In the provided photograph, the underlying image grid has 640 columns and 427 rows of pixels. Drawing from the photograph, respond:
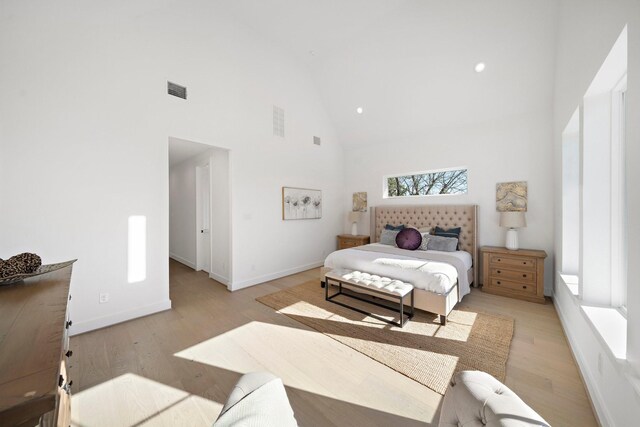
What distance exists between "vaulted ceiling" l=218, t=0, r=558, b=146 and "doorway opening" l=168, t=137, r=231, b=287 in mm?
2355

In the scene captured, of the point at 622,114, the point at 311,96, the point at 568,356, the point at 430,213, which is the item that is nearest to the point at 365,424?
the point at 568,356

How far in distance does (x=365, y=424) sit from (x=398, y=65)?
4.75 meters

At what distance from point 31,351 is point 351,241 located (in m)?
5.18

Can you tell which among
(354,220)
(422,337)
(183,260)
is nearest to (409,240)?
(354,220)

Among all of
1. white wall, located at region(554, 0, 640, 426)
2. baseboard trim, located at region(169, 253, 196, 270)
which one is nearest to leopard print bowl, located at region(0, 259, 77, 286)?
white wall, located at region(554, 0, 640, 426)

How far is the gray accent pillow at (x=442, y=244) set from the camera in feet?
13.4

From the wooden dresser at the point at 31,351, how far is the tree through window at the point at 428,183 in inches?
205

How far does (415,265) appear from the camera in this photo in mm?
3146

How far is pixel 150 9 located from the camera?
9.74 ft

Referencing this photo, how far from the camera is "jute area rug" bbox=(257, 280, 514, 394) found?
205cm

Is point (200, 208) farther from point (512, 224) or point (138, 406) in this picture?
point (512, 224)

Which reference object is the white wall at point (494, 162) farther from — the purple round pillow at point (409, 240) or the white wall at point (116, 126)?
the white wall at point (116, 126)

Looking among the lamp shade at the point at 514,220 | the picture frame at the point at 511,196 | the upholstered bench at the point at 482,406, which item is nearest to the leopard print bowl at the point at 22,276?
the upholstered bench at the point at 482,406

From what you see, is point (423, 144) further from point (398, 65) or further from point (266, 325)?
point (266, 325)
